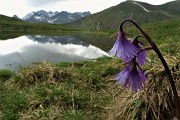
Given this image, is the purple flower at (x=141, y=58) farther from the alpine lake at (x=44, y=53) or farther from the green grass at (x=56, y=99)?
the alpine lake at (x=44, y=53)

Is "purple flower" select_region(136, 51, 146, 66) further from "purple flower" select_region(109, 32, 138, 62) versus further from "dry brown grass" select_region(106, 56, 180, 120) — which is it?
"dry brown grass" select_region(106, 56, 180, 120)

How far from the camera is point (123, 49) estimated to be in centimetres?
197

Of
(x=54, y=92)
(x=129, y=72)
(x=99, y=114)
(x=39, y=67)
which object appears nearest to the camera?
(x=129, y=72)

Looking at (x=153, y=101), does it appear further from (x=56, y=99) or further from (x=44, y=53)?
(x=44, y=53)

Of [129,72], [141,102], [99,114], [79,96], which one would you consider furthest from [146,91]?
[129,72]

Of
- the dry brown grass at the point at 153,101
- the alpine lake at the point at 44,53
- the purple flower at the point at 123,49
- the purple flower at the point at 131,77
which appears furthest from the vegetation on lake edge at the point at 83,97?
the purple flower at the point at 123,49

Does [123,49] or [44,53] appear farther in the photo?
[44,53]

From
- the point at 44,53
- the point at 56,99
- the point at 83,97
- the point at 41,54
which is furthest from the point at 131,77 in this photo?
the point at 44,53

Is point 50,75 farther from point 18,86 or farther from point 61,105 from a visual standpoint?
point 61,105

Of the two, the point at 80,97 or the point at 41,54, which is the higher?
the point at 80,97

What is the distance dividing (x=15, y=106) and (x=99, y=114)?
63.1 inches

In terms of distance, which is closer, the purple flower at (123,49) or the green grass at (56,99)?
the purple flower at (123,49)

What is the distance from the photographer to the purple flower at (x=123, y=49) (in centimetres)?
197

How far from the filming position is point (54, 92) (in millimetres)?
6945
